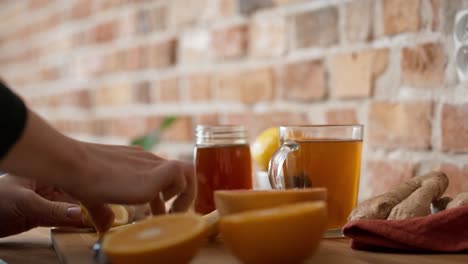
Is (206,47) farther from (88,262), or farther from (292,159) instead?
(88,262)

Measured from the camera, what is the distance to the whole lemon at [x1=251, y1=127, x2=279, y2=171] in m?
1.18

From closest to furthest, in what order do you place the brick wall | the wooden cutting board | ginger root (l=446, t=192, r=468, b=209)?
the wooden cutting board < ginger root (l=446, t=192, r=468, b=209) < the brick wall

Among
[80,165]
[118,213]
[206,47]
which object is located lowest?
[118,213]

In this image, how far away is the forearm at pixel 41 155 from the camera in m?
0.70

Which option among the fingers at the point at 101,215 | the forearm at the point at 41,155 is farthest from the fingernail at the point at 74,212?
the forearm at the point at 41,155

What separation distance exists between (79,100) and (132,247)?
195cm

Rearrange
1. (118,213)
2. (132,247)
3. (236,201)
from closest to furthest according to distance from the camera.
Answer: (132,247) → (236,201) → (118,213)

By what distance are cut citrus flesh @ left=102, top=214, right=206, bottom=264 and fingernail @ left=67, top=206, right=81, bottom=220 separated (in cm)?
31

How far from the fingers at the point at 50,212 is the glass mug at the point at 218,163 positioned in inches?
8.2

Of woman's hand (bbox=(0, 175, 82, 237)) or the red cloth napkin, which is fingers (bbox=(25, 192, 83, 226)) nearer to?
woman's hand (bbox=(0, 175, 82, 237))

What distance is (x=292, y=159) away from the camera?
A: 953 mm

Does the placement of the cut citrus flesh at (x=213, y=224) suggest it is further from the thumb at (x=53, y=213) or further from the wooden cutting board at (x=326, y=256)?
the thumb at (x=53, y=213)

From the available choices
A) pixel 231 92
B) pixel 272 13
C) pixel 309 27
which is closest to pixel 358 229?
pixel 309 27

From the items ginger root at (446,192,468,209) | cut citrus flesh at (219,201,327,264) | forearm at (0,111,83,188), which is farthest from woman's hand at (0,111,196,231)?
ginger root at (446,192,468,209)
